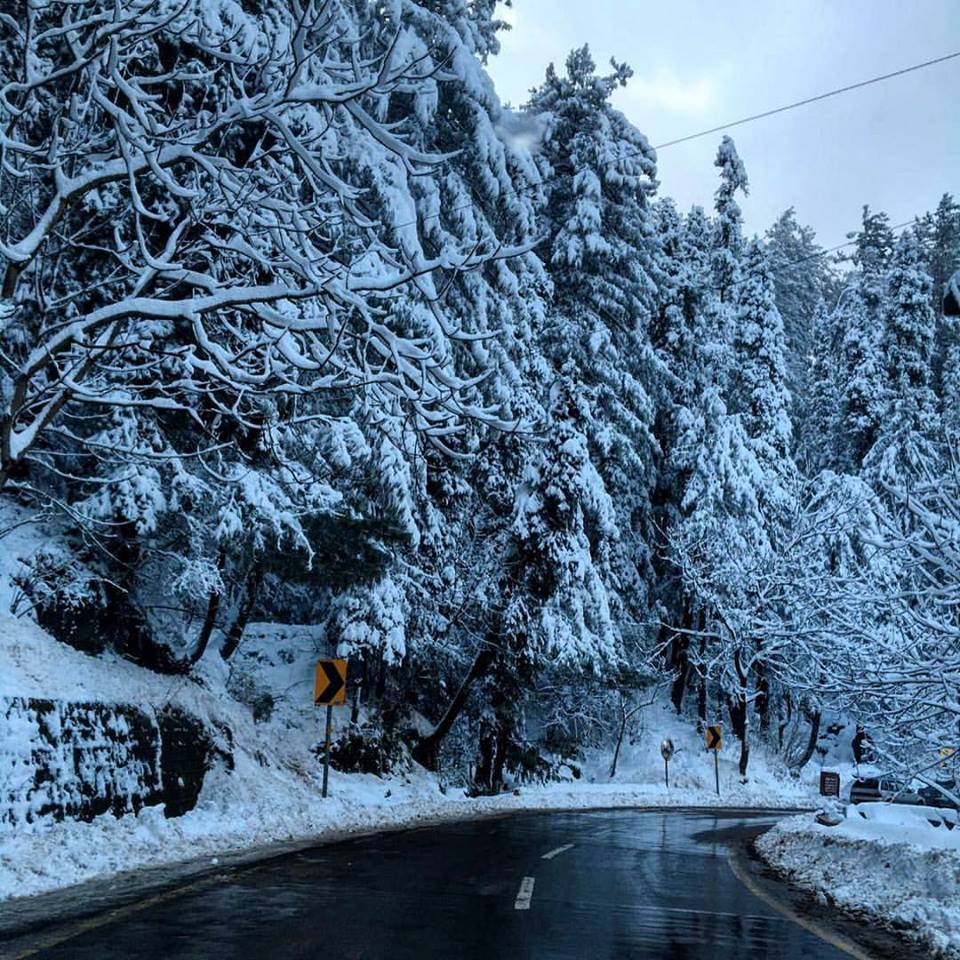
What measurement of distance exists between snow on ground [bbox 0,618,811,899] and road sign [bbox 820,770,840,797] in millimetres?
5970

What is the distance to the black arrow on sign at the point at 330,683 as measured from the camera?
751 inches

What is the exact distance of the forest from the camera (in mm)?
9781

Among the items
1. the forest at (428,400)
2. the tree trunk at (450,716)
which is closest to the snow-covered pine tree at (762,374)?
the forest at (428,400)

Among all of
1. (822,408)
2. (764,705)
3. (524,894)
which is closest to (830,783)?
(764,705)

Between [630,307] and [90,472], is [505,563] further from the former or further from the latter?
[90,472]

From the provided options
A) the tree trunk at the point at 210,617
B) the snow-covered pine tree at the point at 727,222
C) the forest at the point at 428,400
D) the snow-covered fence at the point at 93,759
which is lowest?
the snow-covered fence at the point at 93,759

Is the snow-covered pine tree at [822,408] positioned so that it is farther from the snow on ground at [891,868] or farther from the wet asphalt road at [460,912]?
the wet asphalt road at [460,912]

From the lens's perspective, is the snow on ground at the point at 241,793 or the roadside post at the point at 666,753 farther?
the roadside post at the point at 666,753

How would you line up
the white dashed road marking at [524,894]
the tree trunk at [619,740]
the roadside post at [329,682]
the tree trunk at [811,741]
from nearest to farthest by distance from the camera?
1. the white dashed road marking at [524,894]
2. the roadside post at [329,682]
3. the tree trunk at [619,740]
4. the tree trunk at [811,741]

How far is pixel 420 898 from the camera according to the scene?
9477 millimetres

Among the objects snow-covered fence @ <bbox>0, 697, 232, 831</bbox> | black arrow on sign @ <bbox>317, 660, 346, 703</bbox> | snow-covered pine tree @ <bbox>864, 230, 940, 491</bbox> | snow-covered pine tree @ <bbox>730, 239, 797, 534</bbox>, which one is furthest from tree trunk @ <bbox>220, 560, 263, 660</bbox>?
snow-covered pine tree @ <bbox>864, 230, 940, 491</bbox>

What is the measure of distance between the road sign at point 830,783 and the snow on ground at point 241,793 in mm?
5970

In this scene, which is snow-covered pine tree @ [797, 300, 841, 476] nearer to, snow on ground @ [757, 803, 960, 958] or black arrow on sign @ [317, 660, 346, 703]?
black arrow on sign @ [317, 660, 346, 703]

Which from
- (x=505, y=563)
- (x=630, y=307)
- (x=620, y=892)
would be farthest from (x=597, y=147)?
(x=620, y=892)
